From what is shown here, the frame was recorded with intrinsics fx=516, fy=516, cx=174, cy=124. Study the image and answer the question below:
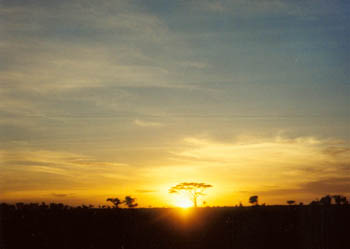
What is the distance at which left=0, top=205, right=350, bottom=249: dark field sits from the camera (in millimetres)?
40000

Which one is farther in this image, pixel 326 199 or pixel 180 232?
pixel 326 199

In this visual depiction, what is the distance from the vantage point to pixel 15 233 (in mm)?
46406

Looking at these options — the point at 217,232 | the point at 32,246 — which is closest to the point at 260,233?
the point at 217,232

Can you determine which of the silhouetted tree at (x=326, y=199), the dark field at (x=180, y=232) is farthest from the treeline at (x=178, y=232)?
the silhouetted tree at (x=326, y=199)

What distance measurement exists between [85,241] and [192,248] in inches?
398

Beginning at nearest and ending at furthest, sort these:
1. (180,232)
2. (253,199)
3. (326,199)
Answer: (180,232) → (326,199) → (253,199)

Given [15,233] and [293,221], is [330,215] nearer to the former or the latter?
[293,221]

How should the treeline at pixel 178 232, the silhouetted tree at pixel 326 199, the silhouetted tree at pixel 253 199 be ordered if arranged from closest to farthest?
1. the treeline at pixel 178 232
2. the silhouetted tree at pixel 326 199
3. the silhouetted tree at pixel 253 199

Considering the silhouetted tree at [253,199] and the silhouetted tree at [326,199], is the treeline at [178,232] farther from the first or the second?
the silhouetted tree at [253,199]

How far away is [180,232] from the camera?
1890 inches

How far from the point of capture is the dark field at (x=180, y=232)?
131 feet

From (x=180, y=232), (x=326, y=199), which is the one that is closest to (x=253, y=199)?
(x=326, y=199)

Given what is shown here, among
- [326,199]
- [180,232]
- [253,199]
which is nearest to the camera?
[180,232]

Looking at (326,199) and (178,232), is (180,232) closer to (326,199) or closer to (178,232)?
(178,232)
